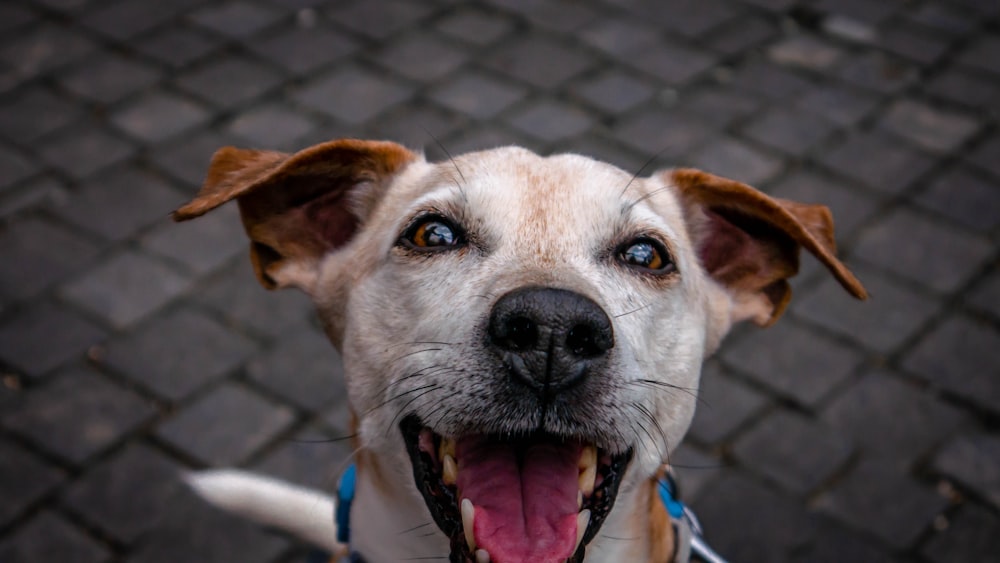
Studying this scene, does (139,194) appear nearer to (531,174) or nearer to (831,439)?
(531,174)

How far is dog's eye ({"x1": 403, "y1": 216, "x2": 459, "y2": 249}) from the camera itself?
286 cm

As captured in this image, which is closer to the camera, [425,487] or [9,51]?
[425,487]

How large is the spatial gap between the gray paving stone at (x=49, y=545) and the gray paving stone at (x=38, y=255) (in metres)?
1.44

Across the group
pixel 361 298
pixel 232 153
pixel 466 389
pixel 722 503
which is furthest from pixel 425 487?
pixel 722 503

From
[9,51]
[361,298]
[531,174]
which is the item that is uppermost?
[531,174]

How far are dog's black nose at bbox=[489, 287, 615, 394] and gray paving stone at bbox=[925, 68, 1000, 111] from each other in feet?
17.0

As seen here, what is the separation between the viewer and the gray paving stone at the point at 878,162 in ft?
19.8

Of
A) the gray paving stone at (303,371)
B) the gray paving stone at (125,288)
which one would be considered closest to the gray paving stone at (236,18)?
the gray paving stone at (125,288)

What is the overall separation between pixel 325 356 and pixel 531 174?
2.38 m

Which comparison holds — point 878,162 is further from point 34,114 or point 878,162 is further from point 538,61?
point 34,114

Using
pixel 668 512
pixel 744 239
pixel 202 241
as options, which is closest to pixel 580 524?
pixel 668 512

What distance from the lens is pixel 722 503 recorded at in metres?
4.47

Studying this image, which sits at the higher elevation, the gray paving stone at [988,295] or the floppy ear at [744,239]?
the floppy ear at [744,239]

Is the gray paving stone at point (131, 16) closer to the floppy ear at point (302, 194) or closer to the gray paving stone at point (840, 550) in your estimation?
the floppy ear at point (302, 194)
